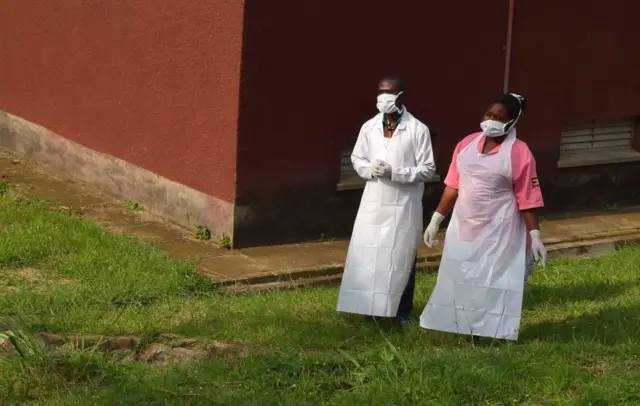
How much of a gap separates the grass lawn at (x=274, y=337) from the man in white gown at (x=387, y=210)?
0.24 m

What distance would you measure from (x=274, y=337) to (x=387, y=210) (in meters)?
1.17

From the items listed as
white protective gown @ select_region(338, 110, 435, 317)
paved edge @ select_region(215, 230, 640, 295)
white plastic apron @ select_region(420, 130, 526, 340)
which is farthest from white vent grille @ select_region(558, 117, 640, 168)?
white plastic apron @ select_region(420, 130, 526, 340)

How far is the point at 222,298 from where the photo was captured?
8.47m

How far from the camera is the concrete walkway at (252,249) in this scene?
30.2 feet

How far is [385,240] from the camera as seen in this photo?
7.86 metres

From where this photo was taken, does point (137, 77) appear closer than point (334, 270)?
No

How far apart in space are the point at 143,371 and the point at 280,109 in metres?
3.90

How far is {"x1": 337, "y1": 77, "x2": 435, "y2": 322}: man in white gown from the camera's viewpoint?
307 inches

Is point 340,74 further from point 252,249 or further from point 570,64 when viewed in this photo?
point 570,64

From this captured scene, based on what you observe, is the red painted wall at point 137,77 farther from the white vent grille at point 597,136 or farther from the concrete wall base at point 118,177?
the white vent grille at point 597,136

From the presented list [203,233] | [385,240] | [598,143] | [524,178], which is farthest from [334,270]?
[598,143]

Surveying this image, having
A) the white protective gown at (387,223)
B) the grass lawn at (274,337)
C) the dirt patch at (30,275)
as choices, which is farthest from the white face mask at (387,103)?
the dirt patch at (30,275)

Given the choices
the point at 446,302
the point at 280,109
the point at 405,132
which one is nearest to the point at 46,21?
the point at 280,109

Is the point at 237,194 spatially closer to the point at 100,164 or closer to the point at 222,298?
the point at 222,298
